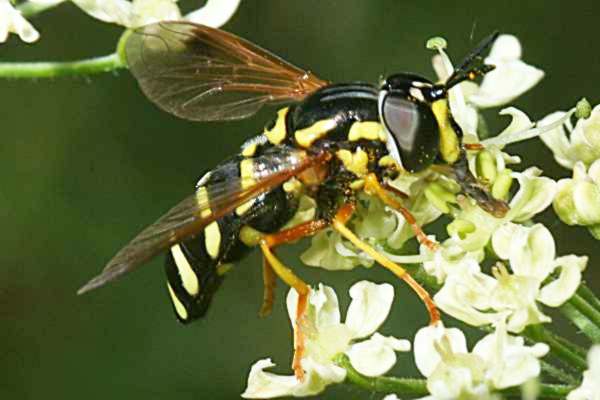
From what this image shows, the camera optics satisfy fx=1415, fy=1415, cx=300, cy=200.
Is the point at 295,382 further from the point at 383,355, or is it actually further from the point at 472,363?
the point at 472,363

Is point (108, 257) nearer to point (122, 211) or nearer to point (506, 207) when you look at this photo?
point (122, 211)

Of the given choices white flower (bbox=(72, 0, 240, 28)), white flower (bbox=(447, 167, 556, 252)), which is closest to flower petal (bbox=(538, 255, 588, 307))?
white flower (bbox=(447, 167, 556, 252))

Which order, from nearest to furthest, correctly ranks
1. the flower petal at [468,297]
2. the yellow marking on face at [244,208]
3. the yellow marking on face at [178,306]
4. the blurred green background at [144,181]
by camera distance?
the flower petal at [468,297] < the yellow marking on face at [244,208] < the yellow marking on face at [178,306] < the blurred green background at [144,181]

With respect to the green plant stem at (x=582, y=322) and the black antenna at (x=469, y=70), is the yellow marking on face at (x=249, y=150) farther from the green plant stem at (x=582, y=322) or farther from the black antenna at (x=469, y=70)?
the green plant stem at (x=582, y=322)

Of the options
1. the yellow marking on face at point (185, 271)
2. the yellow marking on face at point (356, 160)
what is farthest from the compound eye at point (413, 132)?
the yellow marking on face at point (185, 271)

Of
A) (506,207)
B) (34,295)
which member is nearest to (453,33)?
(34,295)

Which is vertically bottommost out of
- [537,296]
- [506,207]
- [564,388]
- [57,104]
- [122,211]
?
[564,388]

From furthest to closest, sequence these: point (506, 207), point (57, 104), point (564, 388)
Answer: point (57, 104) → point (506, 207) → point (564, 388)

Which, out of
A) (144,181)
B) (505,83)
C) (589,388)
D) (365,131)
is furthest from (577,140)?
(144,181)
